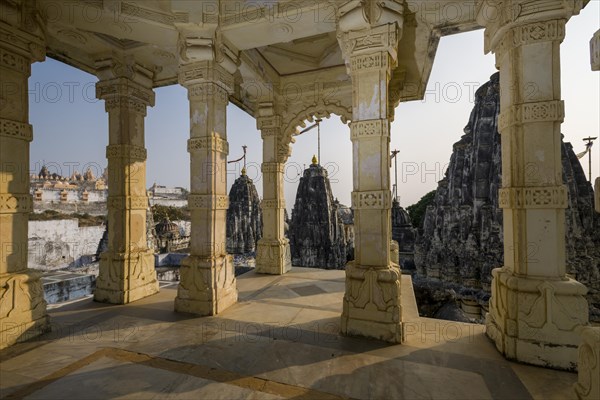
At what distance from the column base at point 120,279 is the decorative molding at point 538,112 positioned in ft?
26.4

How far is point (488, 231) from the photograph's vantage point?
17062 millimetres

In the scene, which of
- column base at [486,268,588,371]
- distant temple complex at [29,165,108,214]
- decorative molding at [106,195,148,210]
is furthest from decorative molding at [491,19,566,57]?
distant temple complex at [29,165,108,214]

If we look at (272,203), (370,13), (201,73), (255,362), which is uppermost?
(370,13)

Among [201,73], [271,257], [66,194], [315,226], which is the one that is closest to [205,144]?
[201,73]

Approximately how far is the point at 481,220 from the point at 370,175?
16.5 m

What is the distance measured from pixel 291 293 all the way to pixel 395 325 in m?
3.27

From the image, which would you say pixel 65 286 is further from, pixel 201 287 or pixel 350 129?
pixel 350 129

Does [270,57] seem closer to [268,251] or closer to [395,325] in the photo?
[268,251]

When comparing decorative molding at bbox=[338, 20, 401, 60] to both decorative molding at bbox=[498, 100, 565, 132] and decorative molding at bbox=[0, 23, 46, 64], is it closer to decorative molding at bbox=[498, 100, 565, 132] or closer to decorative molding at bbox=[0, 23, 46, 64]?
decorative molding at bbox=[498, 100, 565, 132]

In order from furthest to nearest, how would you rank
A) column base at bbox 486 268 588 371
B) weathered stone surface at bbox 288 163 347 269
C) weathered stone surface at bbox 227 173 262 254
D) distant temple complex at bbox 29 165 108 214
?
distant temple complex at bbox 29 165 108 214 < weathered stone surface at bbox 227 173 262 254 < weathered stone surface at bbox 288 163 347 269 < column base at bbox 486 268 588 371

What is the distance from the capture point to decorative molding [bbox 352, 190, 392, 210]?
4.54 meters

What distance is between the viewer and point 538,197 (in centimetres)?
381

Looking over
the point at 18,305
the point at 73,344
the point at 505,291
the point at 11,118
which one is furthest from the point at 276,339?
the point at 11,118

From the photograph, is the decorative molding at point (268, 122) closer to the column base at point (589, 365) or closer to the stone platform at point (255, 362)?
the stone platform at point (255, 362)
